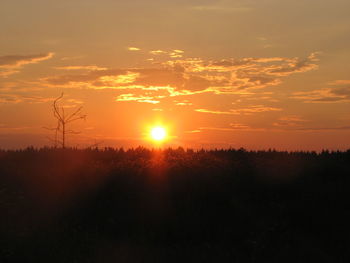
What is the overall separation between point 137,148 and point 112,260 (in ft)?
37.9

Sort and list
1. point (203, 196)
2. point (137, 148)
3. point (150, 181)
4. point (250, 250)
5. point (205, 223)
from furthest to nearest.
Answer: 1. point (137, 148)
2. point (150, 181)
3. point (203, 196)
4. point (205, 223)
5. point (250, 250)

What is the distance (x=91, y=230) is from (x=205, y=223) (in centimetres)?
342

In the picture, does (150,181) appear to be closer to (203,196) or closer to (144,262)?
(203,196)

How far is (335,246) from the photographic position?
45.6ft

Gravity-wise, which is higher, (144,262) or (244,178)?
(244,178)

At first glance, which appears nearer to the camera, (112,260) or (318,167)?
(112,260)

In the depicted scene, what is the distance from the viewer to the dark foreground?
13.1m

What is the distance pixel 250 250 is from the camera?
44.1ft

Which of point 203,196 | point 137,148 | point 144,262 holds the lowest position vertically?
point 144,262

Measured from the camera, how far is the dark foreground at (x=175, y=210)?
13.1 metres

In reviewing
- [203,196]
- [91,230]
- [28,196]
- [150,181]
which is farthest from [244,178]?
[28,196]

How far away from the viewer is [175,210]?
1558 cm

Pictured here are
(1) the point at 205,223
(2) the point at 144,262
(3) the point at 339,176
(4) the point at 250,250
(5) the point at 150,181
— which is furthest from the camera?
(3) the point at 339,176

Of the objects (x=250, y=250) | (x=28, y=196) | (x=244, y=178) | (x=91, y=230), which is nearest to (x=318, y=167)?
(x=244, y=178)
